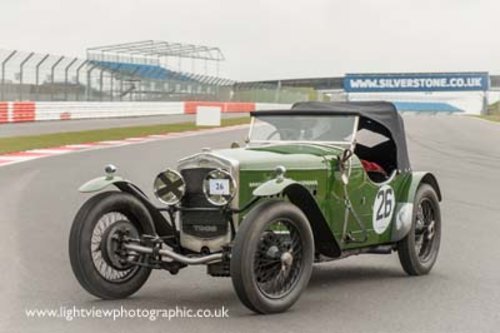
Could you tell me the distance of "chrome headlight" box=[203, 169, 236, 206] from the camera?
18.4 feet

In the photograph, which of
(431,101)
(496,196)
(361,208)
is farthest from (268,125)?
(431,101)

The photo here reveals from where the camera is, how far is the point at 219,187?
5637 mm

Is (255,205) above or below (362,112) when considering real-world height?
below

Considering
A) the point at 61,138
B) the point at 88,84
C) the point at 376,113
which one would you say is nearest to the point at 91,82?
the point at 88,84

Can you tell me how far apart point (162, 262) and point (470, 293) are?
93.2 inches

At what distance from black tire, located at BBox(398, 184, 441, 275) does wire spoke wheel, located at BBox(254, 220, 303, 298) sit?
64.6 inches

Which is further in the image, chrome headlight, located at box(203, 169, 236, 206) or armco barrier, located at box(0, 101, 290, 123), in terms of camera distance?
armco barrier, located at box(0, 101, 290, 123)

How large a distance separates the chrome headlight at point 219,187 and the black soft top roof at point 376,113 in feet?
4.83

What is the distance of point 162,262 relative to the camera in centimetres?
570

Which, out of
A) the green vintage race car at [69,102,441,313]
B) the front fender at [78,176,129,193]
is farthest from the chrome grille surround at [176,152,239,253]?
the front fender at [78,176,129,193]

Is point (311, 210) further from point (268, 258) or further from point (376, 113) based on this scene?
point (376, 113)

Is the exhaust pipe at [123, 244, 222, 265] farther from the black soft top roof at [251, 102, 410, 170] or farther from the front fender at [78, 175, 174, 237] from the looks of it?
the black soft top roof at [251, 102, 410, 170]

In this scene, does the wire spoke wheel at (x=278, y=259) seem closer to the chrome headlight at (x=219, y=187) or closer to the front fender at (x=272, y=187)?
the front fender at (x=272, y=187)

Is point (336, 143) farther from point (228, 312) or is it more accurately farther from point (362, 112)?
point (228, 312)
